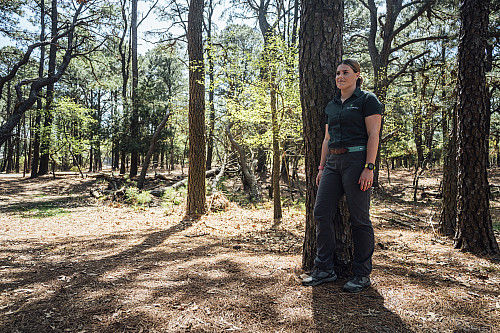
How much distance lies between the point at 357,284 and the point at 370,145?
1.26 metres

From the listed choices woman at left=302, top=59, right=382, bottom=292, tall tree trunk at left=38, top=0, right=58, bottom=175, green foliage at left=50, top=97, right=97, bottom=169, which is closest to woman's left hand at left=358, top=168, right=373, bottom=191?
woman at left=302, top=59, right=382, bottom=292

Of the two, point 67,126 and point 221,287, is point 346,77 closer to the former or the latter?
point 221,287

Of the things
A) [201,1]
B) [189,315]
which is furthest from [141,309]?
[201,1]

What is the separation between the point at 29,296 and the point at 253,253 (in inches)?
100

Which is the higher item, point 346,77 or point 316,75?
point 316,75

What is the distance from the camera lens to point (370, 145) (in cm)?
236

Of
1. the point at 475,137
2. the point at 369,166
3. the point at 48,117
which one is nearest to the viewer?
the point at 369,166

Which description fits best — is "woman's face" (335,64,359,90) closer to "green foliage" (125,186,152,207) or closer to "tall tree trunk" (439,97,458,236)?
"tall tree trunk" (439,97,458,236)

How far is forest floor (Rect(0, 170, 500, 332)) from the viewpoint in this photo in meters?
1.99

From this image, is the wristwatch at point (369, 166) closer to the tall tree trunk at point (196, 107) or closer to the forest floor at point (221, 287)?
the forest floor at point (221, 287)

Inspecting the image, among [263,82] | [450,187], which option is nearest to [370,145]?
[450,187]

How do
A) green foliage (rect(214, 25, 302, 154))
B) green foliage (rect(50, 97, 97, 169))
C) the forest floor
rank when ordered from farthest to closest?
green foliage (rect(50, 97, 97, 169)) → green foliage (rect(214, 25, 302, 154)) → the forest floor

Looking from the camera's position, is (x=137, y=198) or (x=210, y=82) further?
(x=137, y=198)

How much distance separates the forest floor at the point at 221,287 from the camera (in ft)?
6.54
